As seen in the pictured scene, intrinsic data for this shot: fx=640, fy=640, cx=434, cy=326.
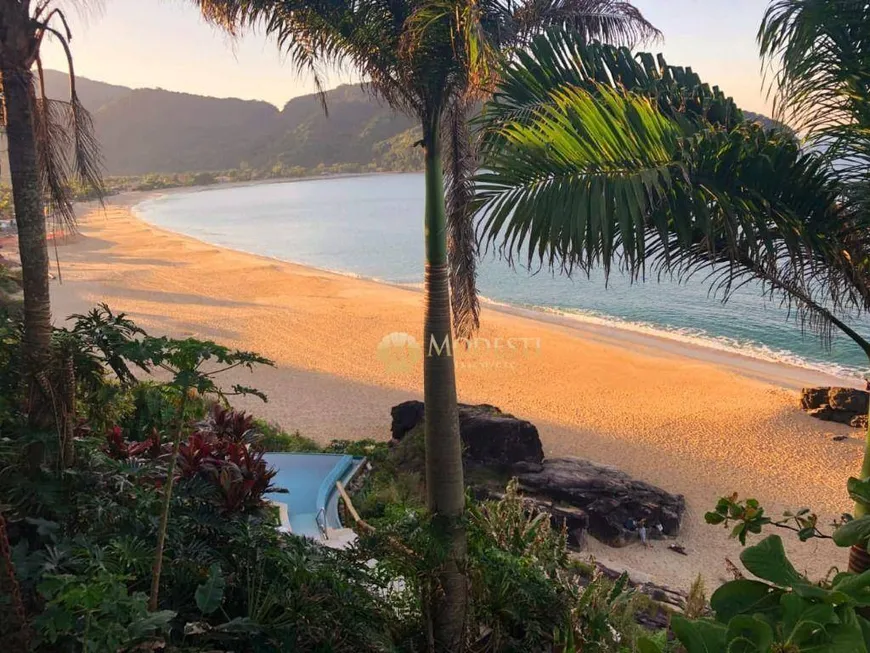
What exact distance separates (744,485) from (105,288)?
24008 millimetres

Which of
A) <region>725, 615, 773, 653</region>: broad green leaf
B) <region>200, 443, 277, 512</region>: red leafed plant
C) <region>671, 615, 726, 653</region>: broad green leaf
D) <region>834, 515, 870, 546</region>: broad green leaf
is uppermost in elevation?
<region>725, 615, 773, 653</region>: broad green leaf

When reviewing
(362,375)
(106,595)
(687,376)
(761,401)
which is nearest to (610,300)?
(687,376)

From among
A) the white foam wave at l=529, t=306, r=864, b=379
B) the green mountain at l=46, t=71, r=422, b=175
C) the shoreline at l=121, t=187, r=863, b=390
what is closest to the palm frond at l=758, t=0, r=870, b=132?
the shoreline at l=121, t=187, r=863, b=390

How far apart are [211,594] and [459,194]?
319cm

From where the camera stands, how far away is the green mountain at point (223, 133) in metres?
132

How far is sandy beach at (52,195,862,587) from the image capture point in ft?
33.6

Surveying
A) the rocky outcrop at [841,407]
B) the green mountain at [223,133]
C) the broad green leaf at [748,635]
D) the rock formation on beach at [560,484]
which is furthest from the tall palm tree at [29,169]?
the green mountain at [223,133]

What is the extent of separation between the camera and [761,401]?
14461 millimetres

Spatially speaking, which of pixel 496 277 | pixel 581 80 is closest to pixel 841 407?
pixel 581 80

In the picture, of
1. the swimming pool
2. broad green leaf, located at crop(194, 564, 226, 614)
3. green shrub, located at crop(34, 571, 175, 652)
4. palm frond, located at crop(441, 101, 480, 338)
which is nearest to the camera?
green shrub, located at crop(34, 571, 175, 652)

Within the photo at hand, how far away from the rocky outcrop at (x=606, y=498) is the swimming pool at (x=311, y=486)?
8.26ft

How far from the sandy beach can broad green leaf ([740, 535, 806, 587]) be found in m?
7.12

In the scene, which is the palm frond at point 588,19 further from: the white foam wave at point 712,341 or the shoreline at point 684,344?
the white foam wave at point 712,341

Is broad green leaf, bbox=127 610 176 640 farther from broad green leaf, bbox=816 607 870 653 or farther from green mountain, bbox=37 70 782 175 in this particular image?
green mountain, bbox=37 70 782 175
